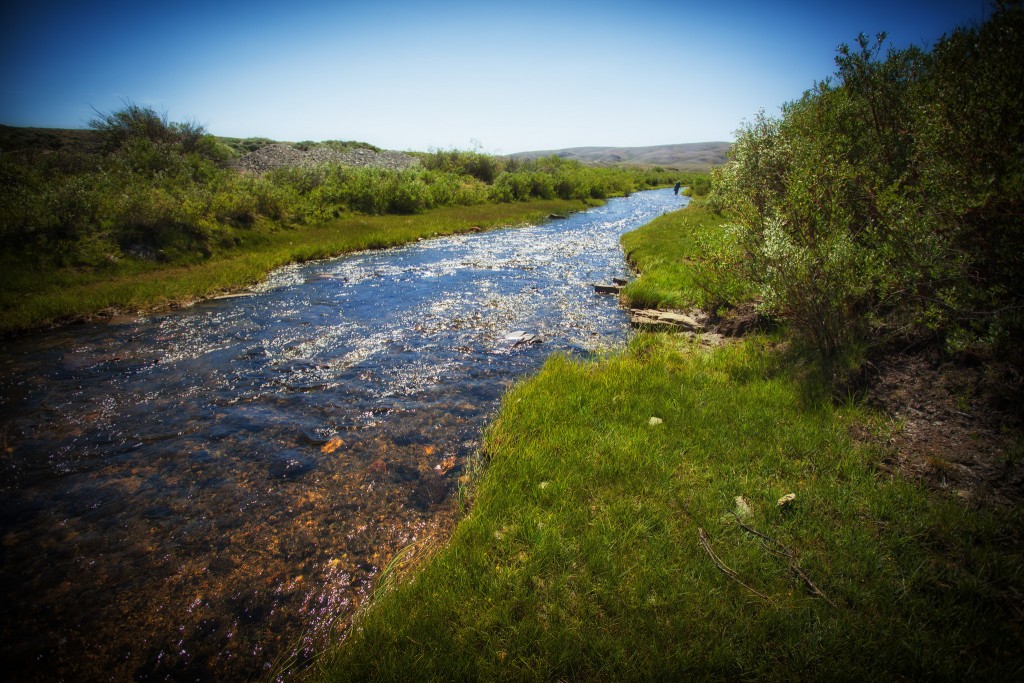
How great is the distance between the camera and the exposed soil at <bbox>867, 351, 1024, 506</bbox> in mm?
4656

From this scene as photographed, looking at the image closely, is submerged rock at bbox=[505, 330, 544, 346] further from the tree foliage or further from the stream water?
the tree foliage

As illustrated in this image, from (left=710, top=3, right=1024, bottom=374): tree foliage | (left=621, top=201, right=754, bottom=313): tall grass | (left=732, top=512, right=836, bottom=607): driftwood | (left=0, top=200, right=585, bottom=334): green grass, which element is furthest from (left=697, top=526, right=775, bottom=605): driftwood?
(left=0, top=200, right=585, bottom=334): green grass

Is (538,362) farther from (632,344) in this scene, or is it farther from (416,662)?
(416,662)

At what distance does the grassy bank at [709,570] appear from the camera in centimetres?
340

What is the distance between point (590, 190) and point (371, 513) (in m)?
62.8

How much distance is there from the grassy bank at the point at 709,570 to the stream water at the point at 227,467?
1044mm

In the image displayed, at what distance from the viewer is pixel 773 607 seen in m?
3.72

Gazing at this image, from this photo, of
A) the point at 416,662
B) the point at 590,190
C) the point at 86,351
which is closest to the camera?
the point at 416,662

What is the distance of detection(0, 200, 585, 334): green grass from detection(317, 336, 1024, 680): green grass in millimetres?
15081

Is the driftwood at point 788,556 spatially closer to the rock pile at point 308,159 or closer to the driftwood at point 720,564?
Answer: the driftwood at point 720,564

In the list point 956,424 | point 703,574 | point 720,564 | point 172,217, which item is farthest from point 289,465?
point 172,217

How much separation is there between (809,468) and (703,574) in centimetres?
252

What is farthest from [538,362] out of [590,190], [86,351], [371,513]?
[590,190]

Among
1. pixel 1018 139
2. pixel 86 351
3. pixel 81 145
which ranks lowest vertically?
pixel 86 351
